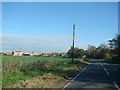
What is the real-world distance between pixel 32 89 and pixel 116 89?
16.5ft

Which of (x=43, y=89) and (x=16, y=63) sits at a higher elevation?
(x=16, y=63)

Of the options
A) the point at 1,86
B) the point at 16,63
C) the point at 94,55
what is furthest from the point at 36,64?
the point at 94,55

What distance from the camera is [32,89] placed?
975 centimetres

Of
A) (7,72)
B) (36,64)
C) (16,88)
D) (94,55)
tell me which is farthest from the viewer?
(94,55)

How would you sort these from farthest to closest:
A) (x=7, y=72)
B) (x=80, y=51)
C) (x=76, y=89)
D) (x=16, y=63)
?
(x=80, y=51) → (x=16, y=63) → (x=7, y=72) → (x=76, y=89)

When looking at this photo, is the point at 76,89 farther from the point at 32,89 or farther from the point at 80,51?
the point at 80,51

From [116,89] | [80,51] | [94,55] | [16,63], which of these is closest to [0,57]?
[16,63]

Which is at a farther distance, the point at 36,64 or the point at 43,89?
the point at 36,64

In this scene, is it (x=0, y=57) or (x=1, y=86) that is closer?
(x=1, y=86)

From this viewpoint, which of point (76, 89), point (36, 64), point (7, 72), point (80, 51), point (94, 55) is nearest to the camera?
point (76, 89)

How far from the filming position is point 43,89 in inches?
397

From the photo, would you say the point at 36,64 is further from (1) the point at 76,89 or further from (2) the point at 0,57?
(1) the point at 76,89

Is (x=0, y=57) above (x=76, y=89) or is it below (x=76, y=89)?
above

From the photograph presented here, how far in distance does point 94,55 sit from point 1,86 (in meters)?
114
